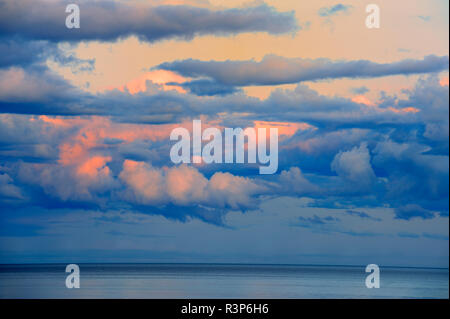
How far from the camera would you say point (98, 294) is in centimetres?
5569
